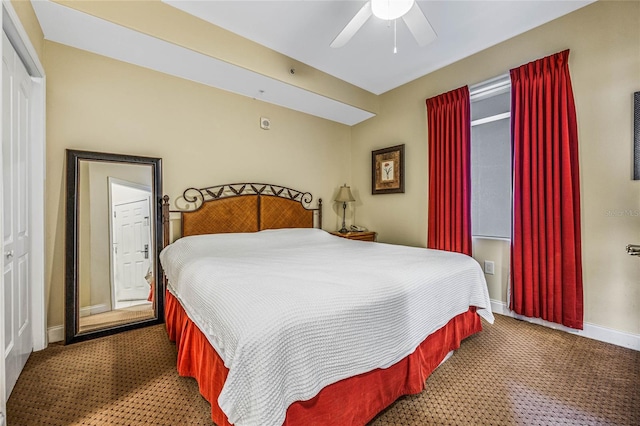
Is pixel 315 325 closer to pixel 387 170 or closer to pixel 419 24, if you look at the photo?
pixel 419 24

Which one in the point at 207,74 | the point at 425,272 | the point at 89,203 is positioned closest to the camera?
the point at 425,272

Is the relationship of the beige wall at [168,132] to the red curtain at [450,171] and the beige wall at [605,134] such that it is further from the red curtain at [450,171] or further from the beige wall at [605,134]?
the beige wall at [605,134]

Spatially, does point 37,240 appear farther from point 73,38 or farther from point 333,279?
point 333,279

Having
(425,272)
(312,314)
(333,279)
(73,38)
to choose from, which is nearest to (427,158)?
(425,272)

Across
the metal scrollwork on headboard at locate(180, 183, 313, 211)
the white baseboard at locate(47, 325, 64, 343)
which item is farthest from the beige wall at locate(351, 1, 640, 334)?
the white baseboard at locate(47, 325, 64, 343)

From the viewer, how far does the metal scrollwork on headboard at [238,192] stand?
295 centimetres

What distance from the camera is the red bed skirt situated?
1.16 m

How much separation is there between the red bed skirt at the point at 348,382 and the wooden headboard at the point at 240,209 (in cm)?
110

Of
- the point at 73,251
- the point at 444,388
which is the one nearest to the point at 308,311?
the point at 444,388

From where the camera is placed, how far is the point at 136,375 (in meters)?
1.79

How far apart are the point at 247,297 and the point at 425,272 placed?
43.9 inches

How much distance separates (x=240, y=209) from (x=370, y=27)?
2.23m

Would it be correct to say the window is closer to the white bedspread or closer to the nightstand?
the white bedspread

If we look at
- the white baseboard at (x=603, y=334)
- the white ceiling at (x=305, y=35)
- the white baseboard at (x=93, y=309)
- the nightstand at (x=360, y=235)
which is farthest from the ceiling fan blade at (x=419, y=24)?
the white baseboard at (x=93, y=309)
